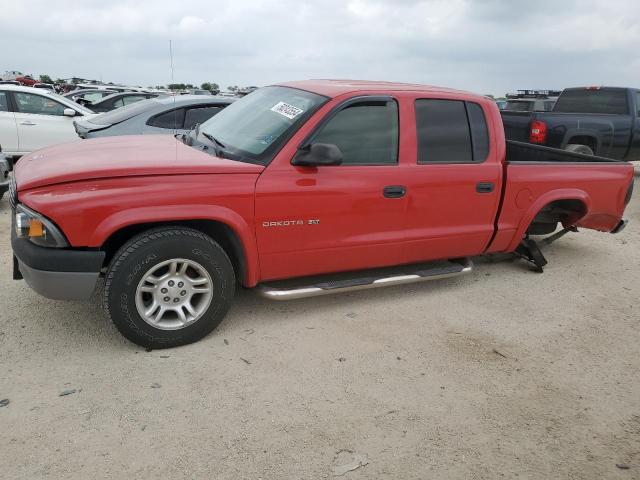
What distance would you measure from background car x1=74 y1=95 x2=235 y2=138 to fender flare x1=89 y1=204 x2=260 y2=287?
12.3 feet

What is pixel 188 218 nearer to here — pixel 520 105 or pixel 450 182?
pixel 450 182

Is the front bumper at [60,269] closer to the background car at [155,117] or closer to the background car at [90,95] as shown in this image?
the background car at [155,117]

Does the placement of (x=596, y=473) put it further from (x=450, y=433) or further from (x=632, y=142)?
(x=632, y=142)

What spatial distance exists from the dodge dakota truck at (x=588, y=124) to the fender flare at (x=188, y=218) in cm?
715

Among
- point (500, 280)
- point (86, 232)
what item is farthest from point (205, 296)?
point (500, 280)

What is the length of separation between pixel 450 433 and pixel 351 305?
1642 mm

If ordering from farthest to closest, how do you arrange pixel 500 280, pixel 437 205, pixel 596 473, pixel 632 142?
1. pixel 632 142
2. pixel 500 280
3. pixel 437 205
4. pixel 596 473

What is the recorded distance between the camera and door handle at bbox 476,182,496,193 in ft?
14.4

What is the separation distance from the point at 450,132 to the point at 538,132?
18.5 feet

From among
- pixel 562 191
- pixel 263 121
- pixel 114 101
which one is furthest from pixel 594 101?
pixel 114 101

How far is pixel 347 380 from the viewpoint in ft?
10.8

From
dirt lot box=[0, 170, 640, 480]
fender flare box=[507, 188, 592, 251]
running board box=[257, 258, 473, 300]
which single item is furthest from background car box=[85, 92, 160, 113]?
fender flare box=[507, 188, 592, 251]

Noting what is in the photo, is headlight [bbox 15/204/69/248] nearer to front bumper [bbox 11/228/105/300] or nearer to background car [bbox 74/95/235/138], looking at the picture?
front bumper [bbox 11/228/105/300]

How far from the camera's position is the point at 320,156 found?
3521 mm
